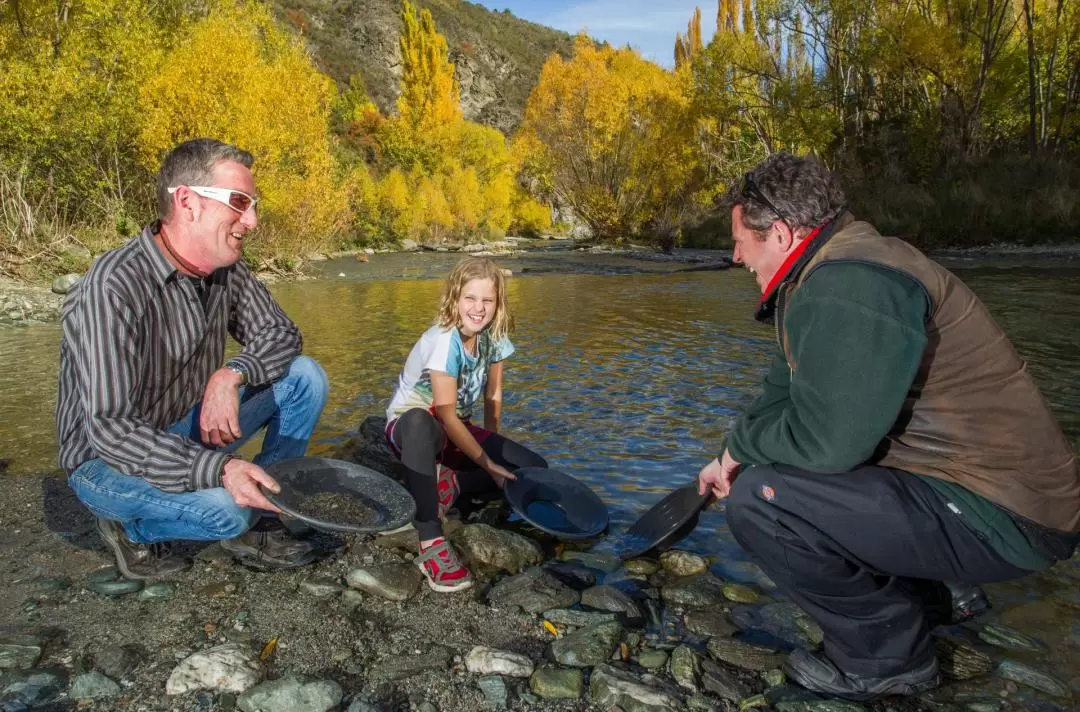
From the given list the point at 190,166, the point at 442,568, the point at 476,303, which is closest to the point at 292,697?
the point at 442,568

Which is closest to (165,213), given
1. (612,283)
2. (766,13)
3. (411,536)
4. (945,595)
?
(411,536)

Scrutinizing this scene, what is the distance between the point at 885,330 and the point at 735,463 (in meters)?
0.81

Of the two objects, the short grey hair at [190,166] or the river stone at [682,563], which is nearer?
the short grey hair at [190,166]

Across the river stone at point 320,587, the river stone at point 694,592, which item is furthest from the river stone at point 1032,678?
the river stone at point 320,587

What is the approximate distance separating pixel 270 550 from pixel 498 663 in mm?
1214

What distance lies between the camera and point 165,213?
2826 mm

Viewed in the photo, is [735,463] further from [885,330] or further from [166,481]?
[166,481]

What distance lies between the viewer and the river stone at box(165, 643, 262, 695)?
2162mm

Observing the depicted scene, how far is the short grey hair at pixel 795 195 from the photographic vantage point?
225 cm

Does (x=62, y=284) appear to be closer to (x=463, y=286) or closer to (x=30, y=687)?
(x=463, y=286)

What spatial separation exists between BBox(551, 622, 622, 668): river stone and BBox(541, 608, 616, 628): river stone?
8cm

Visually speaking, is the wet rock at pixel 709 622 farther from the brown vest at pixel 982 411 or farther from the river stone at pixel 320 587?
the river stone at pixel 320 587

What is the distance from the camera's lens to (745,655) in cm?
244

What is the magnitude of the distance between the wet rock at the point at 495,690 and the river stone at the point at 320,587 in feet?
2.68
